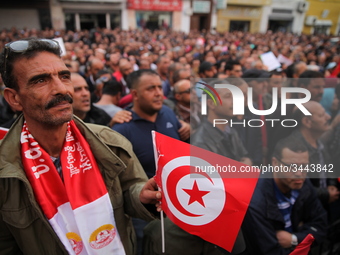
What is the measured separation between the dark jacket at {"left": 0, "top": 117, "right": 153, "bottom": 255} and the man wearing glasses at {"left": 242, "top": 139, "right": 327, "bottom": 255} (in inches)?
37.0

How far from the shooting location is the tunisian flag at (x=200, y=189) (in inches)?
49.8

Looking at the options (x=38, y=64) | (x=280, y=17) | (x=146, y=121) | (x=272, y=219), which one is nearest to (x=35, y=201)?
(x=38, y=64)

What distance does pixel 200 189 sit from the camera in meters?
1.33

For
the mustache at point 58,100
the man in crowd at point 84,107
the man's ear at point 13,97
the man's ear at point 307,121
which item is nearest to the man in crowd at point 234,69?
the man's ear at point 307,121

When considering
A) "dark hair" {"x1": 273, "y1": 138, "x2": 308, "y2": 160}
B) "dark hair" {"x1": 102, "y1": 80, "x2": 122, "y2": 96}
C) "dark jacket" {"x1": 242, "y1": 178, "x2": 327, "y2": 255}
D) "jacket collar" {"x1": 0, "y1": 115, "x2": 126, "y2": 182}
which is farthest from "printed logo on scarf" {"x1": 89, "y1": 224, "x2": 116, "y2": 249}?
"dark hair" {"x1": 102, "y1": 80, "x2": 122, "y2": 96}

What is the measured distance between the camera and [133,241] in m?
1.68

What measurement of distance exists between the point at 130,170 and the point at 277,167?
4.24 ft

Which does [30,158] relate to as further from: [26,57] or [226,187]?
[226,187]

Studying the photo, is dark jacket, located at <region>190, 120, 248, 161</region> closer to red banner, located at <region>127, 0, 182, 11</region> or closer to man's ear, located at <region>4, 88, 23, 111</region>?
man's ear, located at <region>4, 88, 23, 111</region>

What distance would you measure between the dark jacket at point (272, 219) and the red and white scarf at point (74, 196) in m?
1.02

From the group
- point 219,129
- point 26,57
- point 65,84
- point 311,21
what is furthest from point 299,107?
point 311,21

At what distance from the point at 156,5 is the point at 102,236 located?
91.2 feet

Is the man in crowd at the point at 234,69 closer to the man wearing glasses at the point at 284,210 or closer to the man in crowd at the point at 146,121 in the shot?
the man in crowd at the point at 146,121

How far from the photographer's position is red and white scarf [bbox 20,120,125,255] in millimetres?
1330
